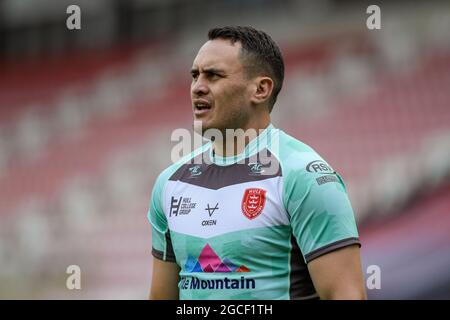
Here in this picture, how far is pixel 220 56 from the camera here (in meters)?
3.59

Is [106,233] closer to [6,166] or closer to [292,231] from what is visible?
[6,166]

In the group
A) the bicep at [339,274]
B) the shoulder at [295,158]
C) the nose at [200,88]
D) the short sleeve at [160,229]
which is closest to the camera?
the bicep at [339,274]

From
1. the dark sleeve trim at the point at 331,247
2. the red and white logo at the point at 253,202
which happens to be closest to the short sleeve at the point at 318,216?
the dark sleeve trim at the point at 331,247

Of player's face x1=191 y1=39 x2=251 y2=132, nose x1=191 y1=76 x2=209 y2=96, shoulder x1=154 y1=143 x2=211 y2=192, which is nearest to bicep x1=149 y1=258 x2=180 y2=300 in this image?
shoulder x1=154 y1=143 x2=211 y2=192

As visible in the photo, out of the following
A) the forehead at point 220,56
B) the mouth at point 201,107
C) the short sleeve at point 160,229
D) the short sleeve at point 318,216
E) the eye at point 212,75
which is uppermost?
the forehead at point 220,56

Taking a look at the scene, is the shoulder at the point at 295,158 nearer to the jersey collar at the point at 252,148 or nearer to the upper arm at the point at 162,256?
the jersey collar at the point at 252,148

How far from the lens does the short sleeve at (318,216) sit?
3.26 metres

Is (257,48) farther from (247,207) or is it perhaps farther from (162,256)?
(162,256)

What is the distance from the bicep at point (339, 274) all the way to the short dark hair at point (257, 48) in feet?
2.52

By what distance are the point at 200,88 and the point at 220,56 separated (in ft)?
0.50

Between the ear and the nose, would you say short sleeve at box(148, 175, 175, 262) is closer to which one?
the nose

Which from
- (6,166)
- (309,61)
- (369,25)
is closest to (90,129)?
(6,166)

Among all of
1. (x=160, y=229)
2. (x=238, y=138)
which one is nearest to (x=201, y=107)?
(x=238, y=138)

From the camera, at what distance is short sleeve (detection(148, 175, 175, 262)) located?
372cm
